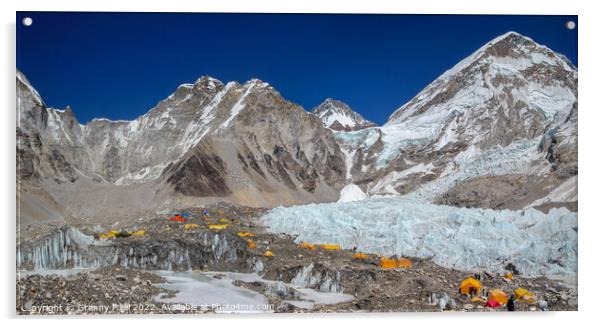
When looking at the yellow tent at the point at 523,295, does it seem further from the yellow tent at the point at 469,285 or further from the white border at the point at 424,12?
the yellow tent at the point at 469,285

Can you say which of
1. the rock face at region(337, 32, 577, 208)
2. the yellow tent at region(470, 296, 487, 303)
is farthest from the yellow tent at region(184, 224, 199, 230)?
the rock face at region(337, 32, 577, 208)

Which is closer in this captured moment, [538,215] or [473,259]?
[473,259]

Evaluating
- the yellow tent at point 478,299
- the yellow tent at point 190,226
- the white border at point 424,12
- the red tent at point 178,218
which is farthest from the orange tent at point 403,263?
the red tent at point 178,218

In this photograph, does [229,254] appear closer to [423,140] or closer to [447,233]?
[447,233]

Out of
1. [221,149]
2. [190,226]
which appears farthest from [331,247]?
[221,149]

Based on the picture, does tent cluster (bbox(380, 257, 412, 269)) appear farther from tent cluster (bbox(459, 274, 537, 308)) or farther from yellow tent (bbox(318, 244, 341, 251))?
yellow tent (bbox(318, 244, 341, 251))

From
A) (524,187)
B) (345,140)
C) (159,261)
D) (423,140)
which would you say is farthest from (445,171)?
(159,261)

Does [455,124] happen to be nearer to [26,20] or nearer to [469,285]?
[469,285]
